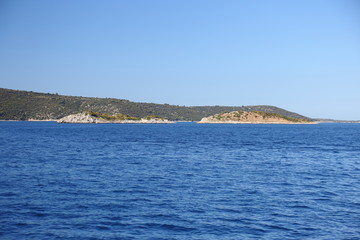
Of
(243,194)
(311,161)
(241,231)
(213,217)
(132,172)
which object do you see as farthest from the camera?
(311,161)

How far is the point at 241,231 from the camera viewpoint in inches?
797

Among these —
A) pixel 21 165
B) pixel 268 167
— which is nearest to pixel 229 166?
pixel 268 167

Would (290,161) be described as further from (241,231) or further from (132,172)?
(241,231)

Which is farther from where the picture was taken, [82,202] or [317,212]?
[82,202]

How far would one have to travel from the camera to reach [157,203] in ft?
85.6

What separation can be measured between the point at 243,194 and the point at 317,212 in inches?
257

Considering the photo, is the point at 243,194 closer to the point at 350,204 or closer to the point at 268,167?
the point at 350,204

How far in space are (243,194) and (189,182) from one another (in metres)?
6.65

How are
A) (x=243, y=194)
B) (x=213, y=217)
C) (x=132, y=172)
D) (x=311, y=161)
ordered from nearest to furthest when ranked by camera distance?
1. (x=213, y=217)
2. (x=243, y=194)
3. (x=132, y=172)
4. (x=311, y=161)

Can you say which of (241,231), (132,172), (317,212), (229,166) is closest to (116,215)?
(241,231)

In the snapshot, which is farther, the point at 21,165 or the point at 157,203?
the point at 21,165

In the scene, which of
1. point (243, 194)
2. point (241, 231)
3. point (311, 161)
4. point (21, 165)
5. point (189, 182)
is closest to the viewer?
point (241, 231)

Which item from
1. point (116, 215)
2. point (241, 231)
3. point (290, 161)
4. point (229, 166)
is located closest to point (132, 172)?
point (229, 166)

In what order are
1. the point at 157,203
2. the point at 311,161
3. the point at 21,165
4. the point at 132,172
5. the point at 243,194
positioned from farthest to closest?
the point at 311,161 → the point at 21,165 → the point at 132,172 → the point at 243,194 → the point at 157,203
